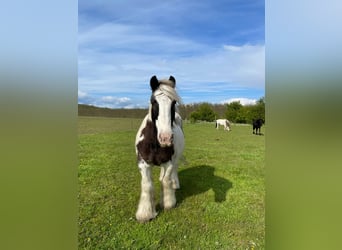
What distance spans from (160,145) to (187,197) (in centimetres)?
68

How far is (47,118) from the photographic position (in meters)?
1.25

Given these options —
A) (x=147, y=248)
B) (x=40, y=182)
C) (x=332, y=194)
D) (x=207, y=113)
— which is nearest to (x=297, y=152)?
(x=332, y=194)

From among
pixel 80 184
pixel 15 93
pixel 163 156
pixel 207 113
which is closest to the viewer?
pixel 15 93

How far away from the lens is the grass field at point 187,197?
1.80m

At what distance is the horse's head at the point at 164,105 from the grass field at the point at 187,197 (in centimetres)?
25

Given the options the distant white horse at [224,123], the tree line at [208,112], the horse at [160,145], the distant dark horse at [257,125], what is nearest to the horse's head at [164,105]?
the horse at [160,145]

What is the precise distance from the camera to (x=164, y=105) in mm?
1730

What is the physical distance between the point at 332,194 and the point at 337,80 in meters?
0.55

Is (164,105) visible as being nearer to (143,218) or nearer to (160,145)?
(160,145)

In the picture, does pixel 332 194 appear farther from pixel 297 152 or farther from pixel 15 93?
pixel 15 93

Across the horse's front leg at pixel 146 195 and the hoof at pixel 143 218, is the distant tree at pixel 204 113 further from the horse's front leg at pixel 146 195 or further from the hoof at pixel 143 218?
the hoof at pixel 143 218

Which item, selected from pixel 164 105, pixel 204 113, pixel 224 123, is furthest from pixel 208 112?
pixel 164 105

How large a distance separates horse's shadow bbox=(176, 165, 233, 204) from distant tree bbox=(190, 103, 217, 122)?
50 cm

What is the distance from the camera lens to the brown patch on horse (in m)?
1.99
